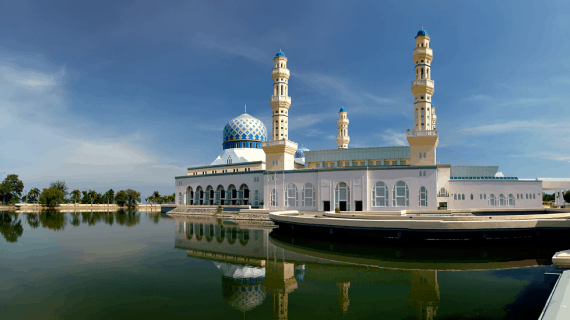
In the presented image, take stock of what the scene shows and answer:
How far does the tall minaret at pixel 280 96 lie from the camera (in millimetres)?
38531

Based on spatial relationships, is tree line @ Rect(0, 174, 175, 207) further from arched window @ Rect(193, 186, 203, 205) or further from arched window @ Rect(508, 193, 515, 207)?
arched window @ Rect(508, 193, 515, 207)

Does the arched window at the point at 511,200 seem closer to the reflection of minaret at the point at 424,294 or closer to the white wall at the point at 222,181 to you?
the white wall at the point at 222,181

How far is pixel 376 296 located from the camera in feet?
32.0

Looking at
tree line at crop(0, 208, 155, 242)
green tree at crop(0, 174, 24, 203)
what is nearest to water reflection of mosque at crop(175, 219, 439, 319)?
tree line at crop(0, 208, 155, 242)

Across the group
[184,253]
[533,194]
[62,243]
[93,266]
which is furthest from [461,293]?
[533,194]

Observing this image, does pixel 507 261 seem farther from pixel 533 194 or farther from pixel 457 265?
pixel 533 194

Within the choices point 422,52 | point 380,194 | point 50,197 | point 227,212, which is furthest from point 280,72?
point 50,197

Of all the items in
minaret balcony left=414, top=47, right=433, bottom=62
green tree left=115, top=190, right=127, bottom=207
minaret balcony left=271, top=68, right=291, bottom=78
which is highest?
minaret balcony left=414, top=47, right=433, bottom=62

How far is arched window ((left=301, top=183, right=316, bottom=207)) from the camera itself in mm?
35250

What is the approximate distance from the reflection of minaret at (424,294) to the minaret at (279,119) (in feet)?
87.8

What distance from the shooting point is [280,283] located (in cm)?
1121

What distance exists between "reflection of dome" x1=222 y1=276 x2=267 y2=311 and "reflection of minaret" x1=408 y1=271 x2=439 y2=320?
4.30 meters

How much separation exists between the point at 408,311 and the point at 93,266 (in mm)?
12391

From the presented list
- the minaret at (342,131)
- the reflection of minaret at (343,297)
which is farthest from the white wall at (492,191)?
the reflection of minaret at (343,297)
